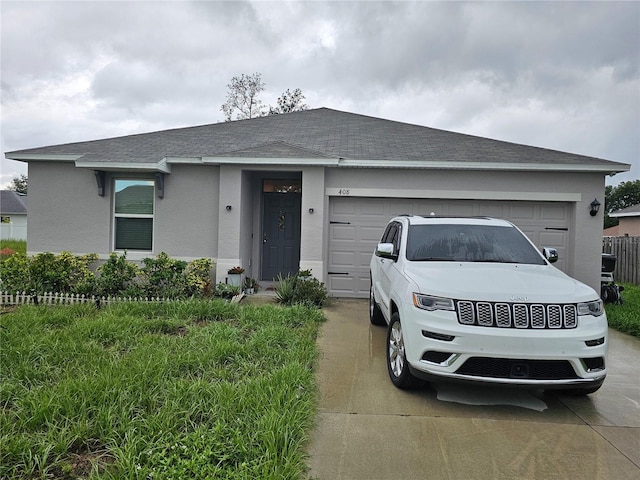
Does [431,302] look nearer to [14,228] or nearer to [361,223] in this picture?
[361,223]

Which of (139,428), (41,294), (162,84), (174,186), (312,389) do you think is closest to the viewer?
(139,428)

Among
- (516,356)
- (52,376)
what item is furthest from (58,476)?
(516,356)

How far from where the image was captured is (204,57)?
46.6 ft

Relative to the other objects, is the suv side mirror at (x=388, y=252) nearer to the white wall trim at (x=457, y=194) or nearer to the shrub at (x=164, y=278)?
the white wall trim at (x=457, y=194)

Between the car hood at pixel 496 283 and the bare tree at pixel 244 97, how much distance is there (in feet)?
87.1

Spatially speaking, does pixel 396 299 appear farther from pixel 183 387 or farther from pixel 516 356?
pixel 183 387

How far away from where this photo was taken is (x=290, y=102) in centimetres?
2900

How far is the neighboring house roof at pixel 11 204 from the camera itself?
114 ft

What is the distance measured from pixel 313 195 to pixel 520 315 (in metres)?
6.02

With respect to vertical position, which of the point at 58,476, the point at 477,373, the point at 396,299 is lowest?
the point at 58,476

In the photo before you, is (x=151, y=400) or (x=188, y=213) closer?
(x=151, y=400)

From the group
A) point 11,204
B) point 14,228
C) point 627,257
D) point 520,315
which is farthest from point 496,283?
point 11,204

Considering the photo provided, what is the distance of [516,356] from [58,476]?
138 inches

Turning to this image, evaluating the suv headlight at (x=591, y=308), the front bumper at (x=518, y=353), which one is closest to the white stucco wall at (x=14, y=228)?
the front bumper at (x=518, y=353)
